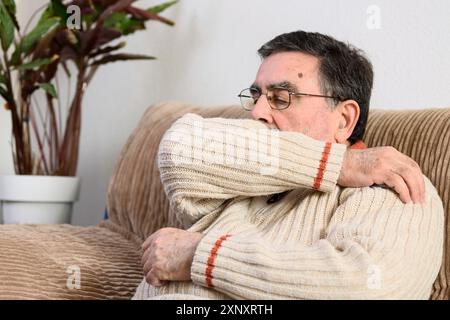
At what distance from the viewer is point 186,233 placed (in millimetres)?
1165

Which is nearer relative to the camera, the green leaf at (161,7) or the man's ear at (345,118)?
the man's ear at (345,118)

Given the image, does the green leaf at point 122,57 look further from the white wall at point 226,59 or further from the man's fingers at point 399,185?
the man's fingers at point 399,185

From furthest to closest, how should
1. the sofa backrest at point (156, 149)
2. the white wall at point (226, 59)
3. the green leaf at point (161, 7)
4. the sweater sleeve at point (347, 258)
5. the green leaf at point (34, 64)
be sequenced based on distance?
the green leaf at point (161, 7), the green leaf at point (34, 64), the white wall at point (226, 59), the sofa backrest at point (156, 149), the sweater sleeve at point (347, 258)

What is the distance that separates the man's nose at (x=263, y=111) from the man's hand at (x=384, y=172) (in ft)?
0.57

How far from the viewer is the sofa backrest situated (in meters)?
1.20

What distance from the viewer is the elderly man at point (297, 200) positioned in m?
0.99

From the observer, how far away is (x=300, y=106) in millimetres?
1256

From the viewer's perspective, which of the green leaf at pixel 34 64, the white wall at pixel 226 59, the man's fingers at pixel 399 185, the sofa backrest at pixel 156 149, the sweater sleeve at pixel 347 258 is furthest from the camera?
the green leaf at pixel 34 64

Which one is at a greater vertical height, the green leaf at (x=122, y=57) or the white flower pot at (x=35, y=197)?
the green leaf at (x=122, y=57)

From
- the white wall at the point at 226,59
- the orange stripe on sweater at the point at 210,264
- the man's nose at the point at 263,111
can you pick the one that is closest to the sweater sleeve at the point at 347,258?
the orange stripe on sweater at the point at 210,264

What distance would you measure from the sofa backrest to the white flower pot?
1.47 ft

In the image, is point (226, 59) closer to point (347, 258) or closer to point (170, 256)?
point (170, 256)

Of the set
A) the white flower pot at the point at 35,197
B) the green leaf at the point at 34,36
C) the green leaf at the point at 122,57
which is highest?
the green leaf at the point at 34,36
